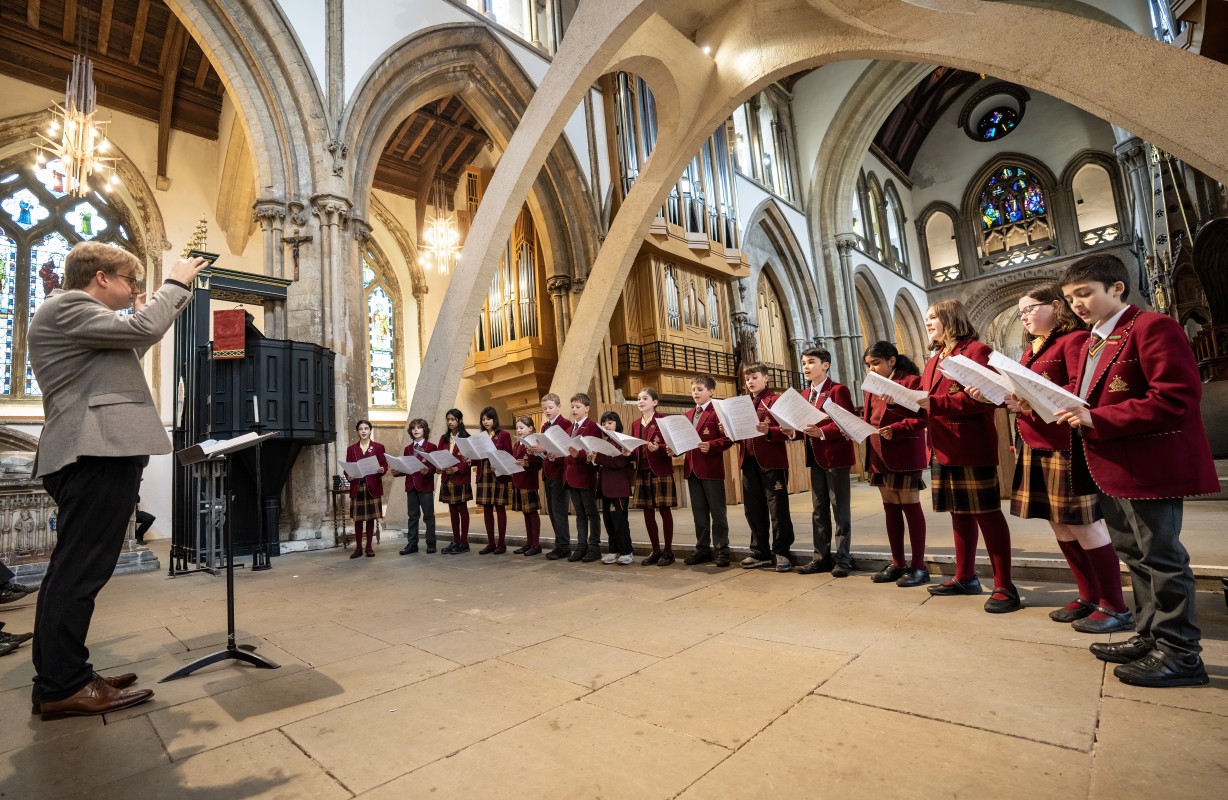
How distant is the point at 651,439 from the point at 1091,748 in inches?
129

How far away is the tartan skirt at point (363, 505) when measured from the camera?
596 cm

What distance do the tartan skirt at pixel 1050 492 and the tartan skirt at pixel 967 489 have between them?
7.6 inches

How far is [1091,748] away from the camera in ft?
4.66

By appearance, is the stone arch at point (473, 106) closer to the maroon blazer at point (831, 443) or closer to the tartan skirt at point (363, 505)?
the tartan skirt at point (363, 505)

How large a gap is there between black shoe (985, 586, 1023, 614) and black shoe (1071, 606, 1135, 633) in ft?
0.99

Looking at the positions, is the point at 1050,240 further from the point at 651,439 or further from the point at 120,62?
the point at 120,62

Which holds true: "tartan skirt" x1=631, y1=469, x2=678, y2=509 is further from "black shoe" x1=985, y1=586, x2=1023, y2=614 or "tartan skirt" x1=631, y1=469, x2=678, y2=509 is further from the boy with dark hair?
the boy with dark hair

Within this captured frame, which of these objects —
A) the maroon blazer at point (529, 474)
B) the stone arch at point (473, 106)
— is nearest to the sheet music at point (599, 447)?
the maroon blazer at point (529, 474)

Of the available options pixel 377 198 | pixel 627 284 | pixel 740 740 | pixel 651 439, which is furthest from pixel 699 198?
pixel 740 740

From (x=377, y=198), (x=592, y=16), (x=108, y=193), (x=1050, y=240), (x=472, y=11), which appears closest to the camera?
(x=592, y=16)

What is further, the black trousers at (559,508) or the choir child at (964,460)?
the black trousers at (559,508)

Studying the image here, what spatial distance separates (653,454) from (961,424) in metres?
2.15

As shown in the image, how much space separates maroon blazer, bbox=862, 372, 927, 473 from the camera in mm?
3240

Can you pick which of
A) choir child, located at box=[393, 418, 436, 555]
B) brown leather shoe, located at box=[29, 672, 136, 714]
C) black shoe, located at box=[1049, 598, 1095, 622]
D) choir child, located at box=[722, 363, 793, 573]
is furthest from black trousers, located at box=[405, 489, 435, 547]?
black shoe, located at box=[1049, 598, 1095, 622]
